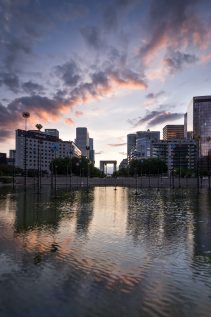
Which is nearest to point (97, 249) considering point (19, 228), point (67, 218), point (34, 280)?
point (34, 280)

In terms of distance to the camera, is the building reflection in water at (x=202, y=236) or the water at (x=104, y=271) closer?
the water at (x=104, y=271)

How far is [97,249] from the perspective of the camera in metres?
18.7

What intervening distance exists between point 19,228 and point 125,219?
10009mm

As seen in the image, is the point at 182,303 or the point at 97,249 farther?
the point at 97,249

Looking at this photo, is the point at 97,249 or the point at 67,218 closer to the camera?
the point at 97,249

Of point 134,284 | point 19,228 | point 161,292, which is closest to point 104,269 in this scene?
point 134,284

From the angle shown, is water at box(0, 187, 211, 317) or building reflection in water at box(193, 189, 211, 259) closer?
water at box(0, 187, 211, 317)

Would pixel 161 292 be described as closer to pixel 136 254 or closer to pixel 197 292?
pixel 197 292

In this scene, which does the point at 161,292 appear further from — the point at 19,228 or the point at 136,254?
the point at 19,228

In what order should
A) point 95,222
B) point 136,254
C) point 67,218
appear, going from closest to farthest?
point 136,254 < point 95,222 < point 67,218

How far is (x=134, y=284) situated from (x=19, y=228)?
14.6 metres

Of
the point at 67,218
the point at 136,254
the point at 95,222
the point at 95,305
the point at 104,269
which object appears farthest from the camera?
the point at 67,218

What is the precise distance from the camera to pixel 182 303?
448 inches

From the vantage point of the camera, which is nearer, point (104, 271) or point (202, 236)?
point (104, 271)
